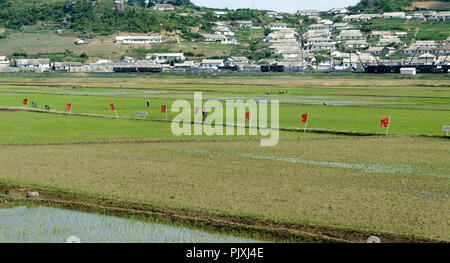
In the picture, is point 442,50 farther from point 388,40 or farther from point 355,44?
point 355,44

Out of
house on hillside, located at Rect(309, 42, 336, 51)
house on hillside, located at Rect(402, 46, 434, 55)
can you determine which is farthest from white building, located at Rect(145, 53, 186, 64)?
house on hillside, located at Rect(402, 46, 434, 55)

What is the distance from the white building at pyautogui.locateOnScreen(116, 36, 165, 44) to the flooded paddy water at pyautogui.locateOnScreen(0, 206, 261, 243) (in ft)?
544

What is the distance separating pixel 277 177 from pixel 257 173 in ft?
3.77

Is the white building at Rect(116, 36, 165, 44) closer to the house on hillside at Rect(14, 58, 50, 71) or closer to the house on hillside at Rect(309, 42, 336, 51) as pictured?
the house on hillside at Rect(14, 58, 50, 71)

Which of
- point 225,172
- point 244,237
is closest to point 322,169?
point 225,172

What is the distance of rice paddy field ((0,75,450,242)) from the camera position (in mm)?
17031

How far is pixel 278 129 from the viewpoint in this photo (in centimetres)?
3766

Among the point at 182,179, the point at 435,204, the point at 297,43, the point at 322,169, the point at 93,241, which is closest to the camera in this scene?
the point at 93,241

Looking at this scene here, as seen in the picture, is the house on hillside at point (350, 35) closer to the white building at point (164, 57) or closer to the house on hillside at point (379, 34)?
the house on hillside at point (379, 34)

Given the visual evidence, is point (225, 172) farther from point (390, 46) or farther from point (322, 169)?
point (390, 46)

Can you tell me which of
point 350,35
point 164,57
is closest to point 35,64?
point 164,57

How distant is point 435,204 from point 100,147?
1804 centimetres

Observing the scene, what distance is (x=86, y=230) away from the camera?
1648 centimetres

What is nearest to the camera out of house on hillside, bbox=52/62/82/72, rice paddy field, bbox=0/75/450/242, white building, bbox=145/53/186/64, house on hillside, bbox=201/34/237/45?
rice paddy field, bbox=0/75/450/242
